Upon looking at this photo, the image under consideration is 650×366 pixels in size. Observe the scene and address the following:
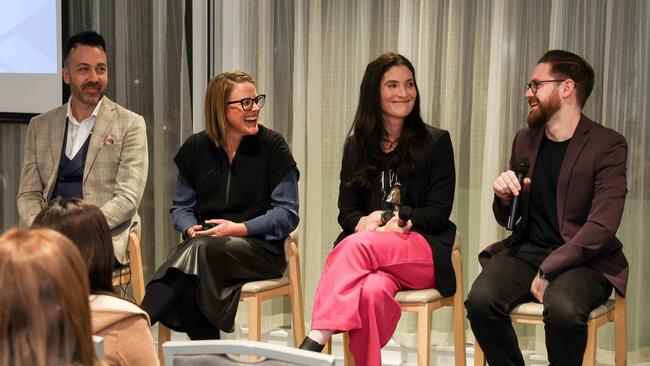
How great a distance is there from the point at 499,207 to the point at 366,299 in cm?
70

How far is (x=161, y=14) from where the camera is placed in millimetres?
5270

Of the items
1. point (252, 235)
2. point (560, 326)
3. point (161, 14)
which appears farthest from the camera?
point (161, 14)

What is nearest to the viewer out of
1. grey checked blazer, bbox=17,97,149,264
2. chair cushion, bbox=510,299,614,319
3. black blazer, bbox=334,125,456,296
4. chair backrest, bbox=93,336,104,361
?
chair backrest, bbox=93,336,104,361

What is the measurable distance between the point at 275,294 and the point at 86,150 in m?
1.21

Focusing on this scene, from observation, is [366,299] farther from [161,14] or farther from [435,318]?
[161,14]

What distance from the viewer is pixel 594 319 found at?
143 inches


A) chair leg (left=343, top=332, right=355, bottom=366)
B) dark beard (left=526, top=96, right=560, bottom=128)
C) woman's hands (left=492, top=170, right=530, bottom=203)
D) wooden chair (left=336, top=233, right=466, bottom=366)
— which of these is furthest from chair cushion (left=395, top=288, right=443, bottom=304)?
dark beard (left=526, top=96, right=560, bottom=128)

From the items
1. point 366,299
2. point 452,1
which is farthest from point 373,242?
point 452,1

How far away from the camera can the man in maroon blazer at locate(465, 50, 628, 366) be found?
3.65 meters

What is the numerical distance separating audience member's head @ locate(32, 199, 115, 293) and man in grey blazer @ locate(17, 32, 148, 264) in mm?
2223

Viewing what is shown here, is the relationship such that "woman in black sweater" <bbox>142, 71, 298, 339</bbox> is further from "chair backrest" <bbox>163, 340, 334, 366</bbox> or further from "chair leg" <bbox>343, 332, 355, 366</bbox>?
"chair backrest" <bbox>163, 340, 334, 366</bbox>

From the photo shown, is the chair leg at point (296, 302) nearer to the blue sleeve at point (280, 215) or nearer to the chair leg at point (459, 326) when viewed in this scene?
the blue sleeve at point (280, 215)

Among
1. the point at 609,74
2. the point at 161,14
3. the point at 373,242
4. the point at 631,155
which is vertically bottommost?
the point at 373,242

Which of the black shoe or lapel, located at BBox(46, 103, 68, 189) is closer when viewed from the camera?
the black shoe
